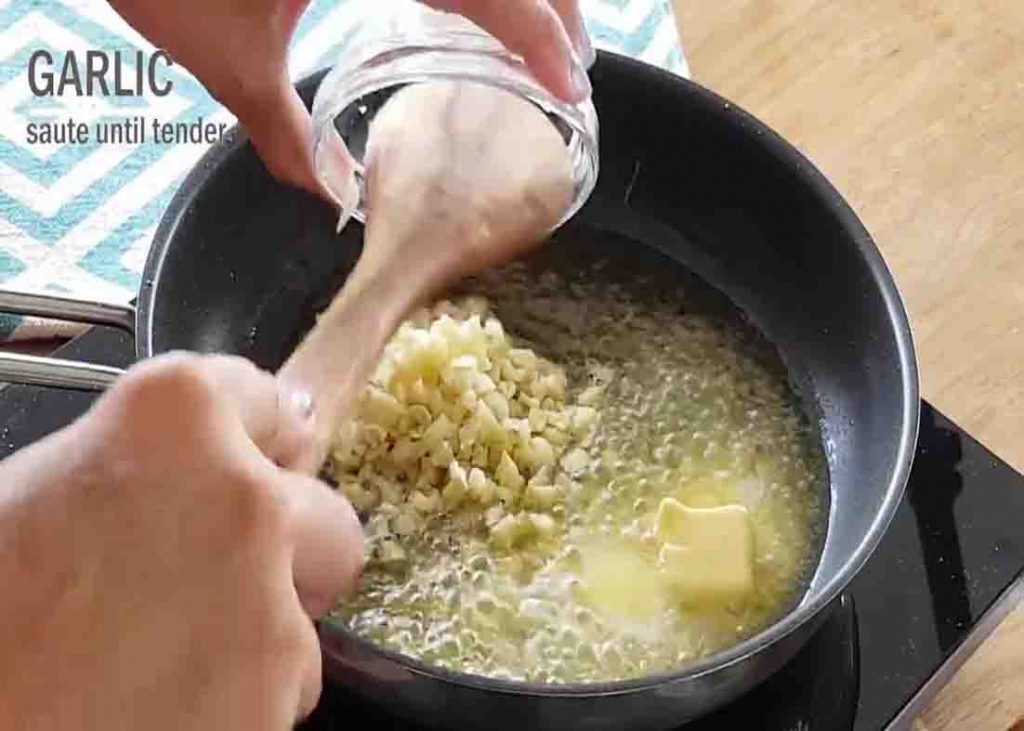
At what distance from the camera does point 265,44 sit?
2.14ft

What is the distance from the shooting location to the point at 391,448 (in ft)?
2.39

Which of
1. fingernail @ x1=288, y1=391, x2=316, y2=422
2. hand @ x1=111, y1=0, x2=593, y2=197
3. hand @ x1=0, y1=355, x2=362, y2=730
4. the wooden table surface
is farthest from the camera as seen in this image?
the wooden table surface

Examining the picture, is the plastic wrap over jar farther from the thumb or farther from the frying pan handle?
the frying pan handle

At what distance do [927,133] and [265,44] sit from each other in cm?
49

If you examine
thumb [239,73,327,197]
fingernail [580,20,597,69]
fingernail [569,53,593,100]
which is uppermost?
fingernail [569,53,593,100]

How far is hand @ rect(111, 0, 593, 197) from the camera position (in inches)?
25.0

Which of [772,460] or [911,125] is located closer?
[772,460]

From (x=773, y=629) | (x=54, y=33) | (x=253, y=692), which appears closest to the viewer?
(x=253, y=692)

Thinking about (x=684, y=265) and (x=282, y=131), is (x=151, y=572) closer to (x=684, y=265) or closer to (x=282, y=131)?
(x=282, y=131)

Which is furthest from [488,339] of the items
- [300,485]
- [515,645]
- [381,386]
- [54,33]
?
[54,33]

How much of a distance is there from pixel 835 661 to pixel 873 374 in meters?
0.15

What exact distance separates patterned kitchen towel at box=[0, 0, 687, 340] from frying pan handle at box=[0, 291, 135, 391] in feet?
0.66

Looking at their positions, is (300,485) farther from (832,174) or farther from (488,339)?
(832,174)

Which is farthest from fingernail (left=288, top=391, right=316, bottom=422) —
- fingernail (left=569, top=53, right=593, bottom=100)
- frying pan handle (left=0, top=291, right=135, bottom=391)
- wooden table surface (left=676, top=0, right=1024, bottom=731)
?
wooden table surface (left=676, top=0, right=1024, bottom=731)
